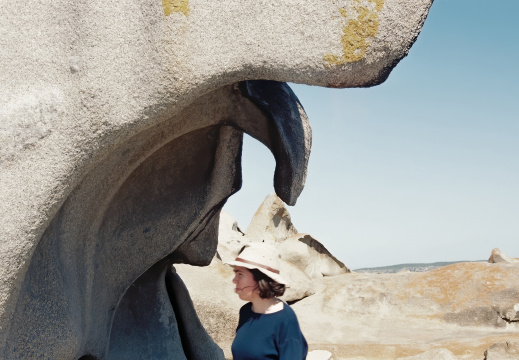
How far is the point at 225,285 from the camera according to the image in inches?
186

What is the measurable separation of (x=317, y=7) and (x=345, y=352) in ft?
11.3

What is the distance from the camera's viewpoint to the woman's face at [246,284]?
6.91 ft

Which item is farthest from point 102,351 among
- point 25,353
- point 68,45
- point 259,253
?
point 68,45

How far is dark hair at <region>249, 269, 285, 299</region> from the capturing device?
209 centimetres

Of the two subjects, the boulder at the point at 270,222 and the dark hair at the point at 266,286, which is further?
the boulder at the point at 270,222

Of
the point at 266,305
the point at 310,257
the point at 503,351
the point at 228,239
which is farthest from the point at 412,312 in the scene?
the point at 266,305

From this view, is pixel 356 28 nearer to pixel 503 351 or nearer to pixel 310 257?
pixel 503 351

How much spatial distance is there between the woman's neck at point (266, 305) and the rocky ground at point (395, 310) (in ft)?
7.80

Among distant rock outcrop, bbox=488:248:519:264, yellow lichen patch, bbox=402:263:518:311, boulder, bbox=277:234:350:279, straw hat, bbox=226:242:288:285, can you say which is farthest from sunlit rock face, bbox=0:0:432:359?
distant rock outcrop, bbox=488:248:519:264

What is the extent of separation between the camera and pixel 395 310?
18.9ft

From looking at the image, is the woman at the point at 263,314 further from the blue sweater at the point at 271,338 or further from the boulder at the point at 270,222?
the boulder at the point at 270,222

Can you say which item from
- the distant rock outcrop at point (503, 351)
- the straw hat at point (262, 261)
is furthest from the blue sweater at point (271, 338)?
the distant rock outcrop at point (503, 351)

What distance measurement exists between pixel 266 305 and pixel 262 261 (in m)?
0.14

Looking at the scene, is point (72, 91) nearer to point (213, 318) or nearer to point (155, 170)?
point (155, 170)
